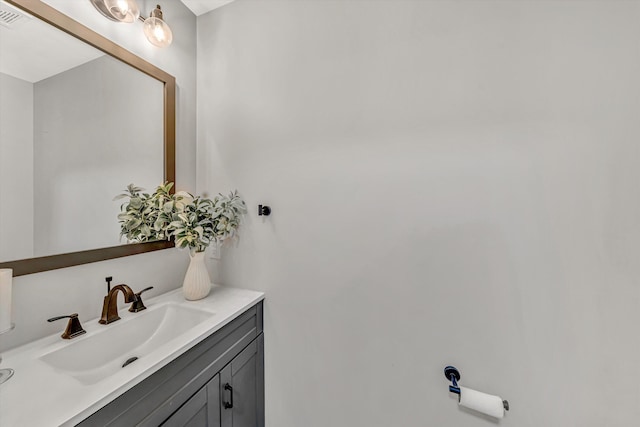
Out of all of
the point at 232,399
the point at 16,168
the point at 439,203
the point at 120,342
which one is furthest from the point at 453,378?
the point at 16,168

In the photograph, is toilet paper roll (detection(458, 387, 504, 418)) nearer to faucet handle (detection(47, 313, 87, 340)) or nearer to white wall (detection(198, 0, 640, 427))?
white wall (detection(198, 0, 640, 427))

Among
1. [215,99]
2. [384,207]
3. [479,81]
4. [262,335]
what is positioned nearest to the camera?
[479,81]

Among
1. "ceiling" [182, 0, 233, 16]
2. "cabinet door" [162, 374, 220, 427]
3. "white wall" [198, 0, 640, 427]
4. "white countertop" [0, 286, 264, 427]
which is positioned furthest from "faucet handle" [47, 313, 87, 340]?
"ceiling" [182, 0, 233, 16]

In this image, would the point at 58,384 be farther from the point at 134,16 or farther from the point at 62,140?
the point at 134,16

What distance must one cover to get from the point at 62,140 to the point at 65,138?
1 cm

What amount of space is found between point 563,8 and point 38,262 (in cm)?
207

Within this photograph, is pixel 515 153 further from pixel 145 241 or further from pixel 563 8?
pixel 145 241

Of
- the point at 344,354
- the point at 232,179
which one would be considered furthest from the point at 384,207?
the point at 232,179

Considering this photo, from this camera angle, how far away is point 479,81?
A: 2.90 feet

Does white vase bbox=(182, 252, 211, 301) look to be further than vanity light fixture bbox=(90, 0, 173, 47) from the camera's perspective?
Yes

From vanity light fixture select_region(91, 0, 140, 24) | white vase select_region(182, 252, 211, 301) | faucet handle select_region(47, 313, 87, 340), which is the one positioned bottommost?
faucet handle select_region(47, 313, 87, 340)

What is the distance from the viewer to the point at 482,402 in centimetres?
83

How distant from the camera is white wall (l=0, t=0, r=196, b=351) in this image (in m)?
0.85

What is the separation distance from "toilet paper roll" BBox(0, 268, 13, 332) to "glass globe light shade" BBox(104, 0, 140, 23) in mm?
1099
